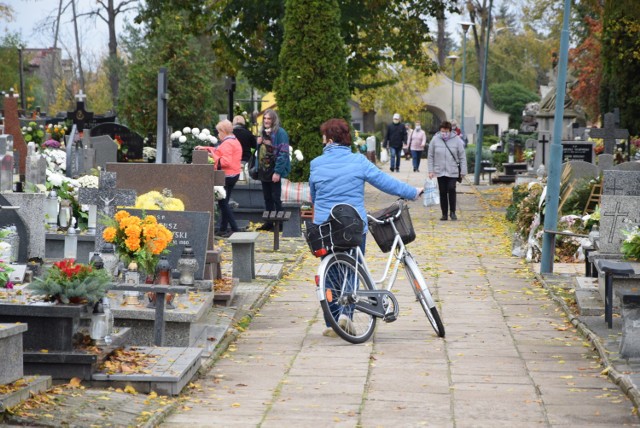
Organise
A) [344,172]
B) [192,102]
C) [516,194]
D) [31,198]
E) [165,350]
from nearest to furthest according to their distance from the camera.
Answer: [165,350]
[344,172]
[31,198]
[516,194]
[192,102]

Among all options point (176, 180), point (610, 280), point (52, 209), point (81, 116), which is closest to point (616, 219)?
point (610, 280)

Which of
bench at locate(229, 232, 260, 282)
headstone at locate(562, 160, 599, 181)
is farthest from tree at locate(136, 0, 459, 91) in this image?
bench at locate(229, 232, 260, 282)

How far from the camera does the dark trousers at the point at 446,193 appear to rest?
21375 millimetres

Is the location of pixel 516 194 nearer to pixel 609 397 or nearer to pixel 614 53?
pixel 614 53

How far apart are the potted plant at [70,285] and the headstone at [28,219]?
132 inches

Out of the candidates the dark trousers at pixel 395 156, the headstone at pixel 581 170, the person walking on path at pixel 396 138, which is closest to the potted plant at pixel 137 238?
the headstone at pixel 581 170

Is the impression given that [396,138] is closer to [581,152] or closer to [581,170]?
[581,152]

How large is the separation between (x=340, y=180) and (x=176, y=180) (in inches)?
86.0

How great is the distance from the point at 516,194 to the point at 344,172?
39.9 ft

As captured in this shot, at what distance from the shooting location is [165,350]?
878cm

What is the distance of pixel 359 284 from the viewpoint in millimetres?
10234

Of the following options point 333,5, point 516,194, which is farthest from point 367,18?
point 516,194

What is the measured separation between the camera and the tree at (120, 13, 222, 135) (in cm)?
3384

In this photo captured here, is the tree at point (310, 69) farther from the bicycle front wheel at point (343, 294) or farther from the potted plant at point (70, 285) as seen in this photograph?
the potted plant at point (70, 285)
